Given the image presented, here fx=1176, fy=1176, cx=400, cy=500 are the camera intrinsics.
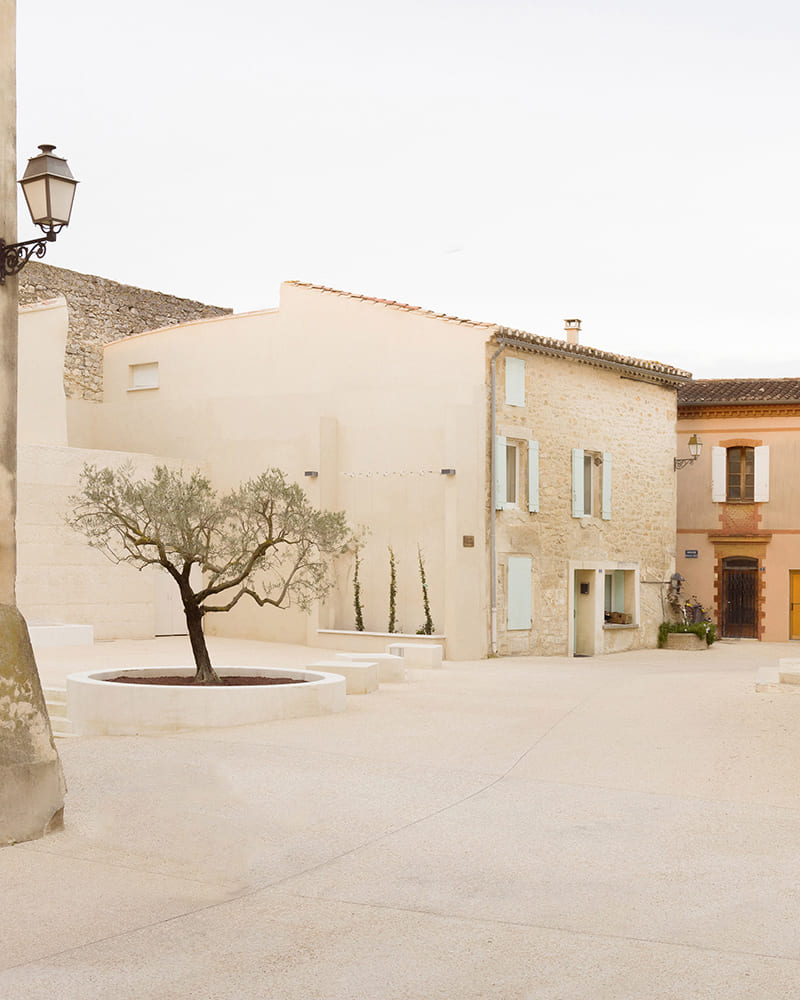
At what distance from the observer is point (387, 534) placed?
2108cm

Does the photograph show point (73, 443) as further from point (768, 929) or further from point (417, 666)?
point (768, 929)

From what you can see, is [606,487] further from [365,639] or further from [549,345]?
[365,639]

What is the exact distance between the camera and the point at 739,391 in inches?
1139

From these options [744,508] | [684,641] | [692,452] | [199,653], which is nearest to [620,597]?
[684,641]

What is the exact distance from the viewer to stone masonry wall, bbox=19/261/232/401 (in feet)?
77.4

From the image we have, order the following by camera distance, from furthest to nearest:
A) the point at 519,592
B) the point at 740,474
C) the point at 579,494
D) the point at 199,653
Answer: the point at 740,474
the point at 579,494
the point at 519,592
the point at 199,653

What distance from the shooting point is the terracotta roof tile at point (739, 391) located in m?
28.3

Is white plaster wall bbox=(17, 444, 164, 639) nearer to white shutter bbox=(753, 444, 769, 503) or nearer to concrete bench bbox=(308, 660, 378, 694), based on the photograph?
concrete bench bbox=(308, 660, 378, 694)

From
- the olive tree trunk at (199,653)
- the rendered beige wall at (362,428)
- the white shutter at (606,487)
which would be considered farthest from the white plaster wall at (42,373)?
the white shutter at (606,487)

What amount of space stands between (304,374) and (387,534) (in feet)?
11.2

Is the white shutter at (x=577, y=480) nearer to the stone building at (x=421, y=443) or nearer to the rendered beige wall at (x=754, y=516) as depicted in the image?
the stone building at (x=421, y=443)

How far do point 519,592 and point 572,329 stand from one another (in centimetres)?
708

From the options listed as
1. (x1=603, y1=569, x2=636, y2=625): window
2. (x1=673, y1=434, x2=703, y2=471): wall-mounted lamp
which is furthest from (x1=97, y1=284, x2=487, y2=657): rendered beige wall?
(x1=673, y1=434, x2=703, y2=471): wall-mounted lamp

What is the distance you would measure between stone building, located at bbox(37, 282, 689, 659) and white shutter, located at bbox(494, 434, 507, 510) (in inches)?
1.6
